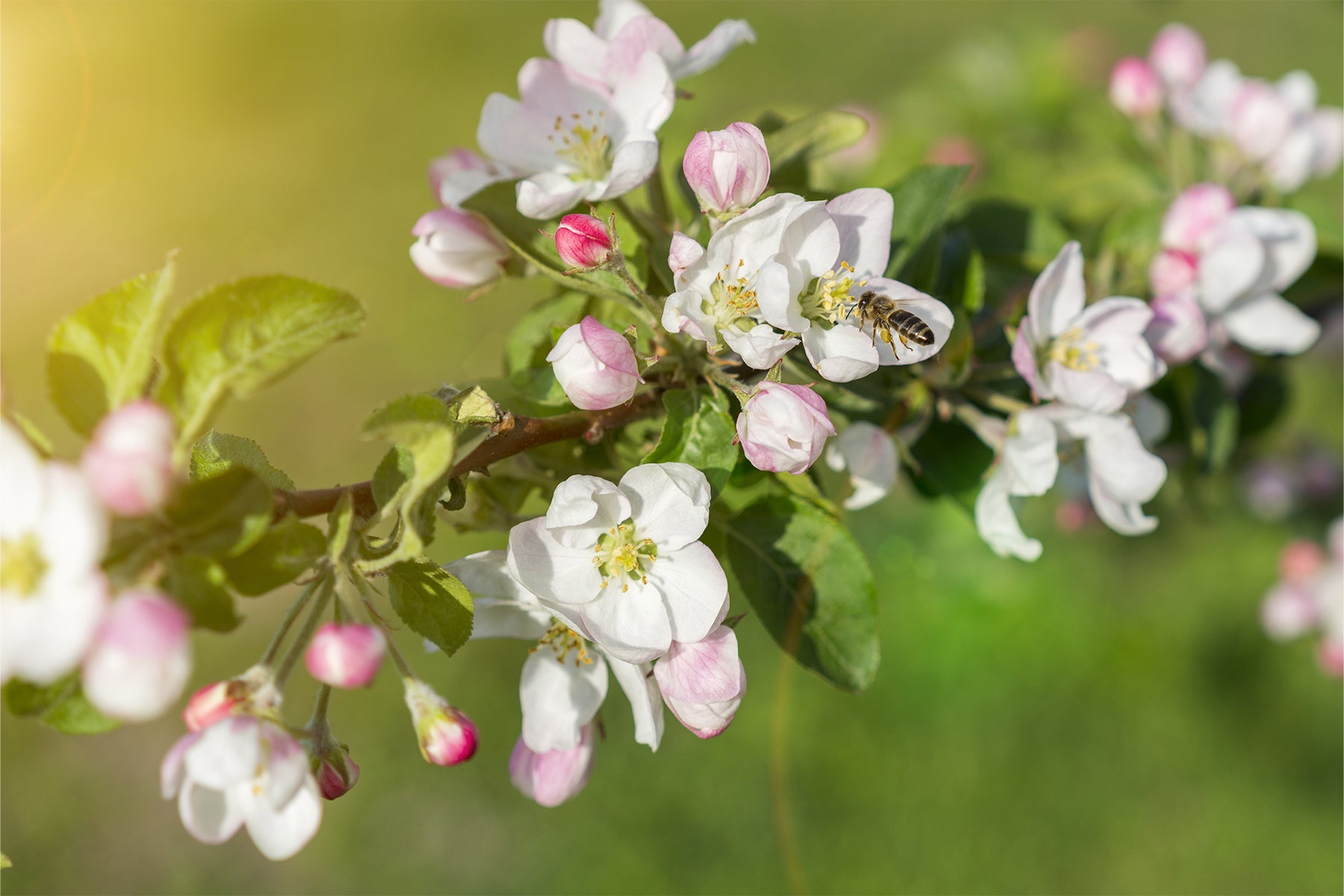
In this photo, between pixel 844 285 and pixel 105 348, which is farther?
pixel 844 285

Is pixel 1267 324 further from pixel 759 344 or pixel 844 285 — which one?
pixel 759 344

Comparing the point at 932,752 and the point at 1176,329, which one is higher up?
the point at 1176,329

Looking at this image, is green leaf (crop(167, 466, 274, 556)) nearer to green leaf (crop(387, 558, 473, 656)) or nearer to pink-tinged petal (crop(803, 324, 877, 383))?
green leaf (crop(387, 558, 473, 656))

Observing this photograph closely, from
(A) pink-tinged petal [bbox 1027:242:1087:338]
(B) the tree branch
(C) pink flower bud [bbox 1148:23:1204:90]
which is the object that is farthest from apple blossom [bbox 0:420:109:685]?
(C) pink flower bud [bbox 1148:23:1204:90]

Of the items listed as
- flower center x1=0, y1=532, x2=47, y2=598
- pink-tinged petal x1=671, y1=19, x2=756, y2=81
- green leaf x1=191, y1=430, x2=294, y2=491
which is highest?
pink-tinged petal x1=671, y1=19, x2=756, y2=81

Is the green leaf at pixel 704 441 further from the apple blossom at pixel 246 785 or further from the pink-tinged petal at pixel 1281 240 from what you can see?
the pink-tinged petal at pixel 1281 240

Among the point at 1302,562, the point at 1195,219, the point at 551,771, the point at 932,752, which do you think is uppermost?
the point at 1195,219

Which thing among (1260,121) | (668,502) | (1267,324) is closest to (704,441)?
(668,502)
